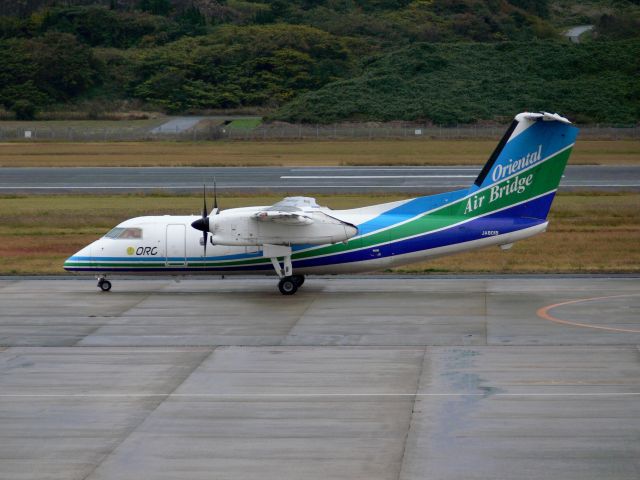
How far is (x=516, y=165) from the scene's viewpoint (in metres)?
30.8

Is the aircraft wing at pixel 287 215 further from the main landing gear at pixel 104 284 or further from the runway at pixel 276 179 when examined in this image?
the runway at pixel 276 179

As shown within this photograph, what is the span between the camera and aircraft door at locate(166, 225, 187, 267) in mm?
31875

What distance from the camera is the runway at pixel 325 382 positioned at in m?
16.6

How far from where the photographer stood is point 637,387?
20.5 metres

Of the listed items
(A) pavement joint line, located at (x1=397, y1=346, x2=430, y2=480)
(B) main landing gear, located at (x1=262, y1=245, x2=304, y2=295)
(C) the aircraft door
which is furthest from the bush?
(A) pavement joint line, located at (x1=397, y1=346, x2=430, y2=480)

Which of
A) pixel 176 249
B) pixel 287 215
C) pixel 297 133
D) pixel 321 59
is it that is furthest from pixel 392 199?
pixel 321 59

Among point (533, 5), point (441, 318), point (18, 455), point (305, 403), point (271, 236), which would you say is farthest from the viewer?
point (533, 5)

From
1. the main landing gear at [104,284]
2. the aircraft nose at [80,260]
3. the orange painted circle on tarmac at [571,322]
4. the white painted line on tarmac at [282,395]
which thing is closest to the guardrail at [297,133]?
the main landing gear at [104,284]

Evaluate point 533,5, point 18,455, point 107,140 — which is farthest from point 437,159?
point 533,5

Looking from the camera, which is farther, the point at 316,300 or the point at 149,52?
the point at 149,52

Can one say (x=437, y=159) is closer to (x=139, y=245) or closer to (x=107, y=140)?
(x=107, y=140)

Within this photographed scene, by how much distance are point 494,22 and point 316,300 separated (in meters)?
116

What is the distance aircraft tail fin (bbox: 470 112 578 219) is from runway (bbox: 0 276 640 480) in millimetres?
3060

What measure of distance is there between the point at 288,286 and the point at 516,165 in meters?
8.26
